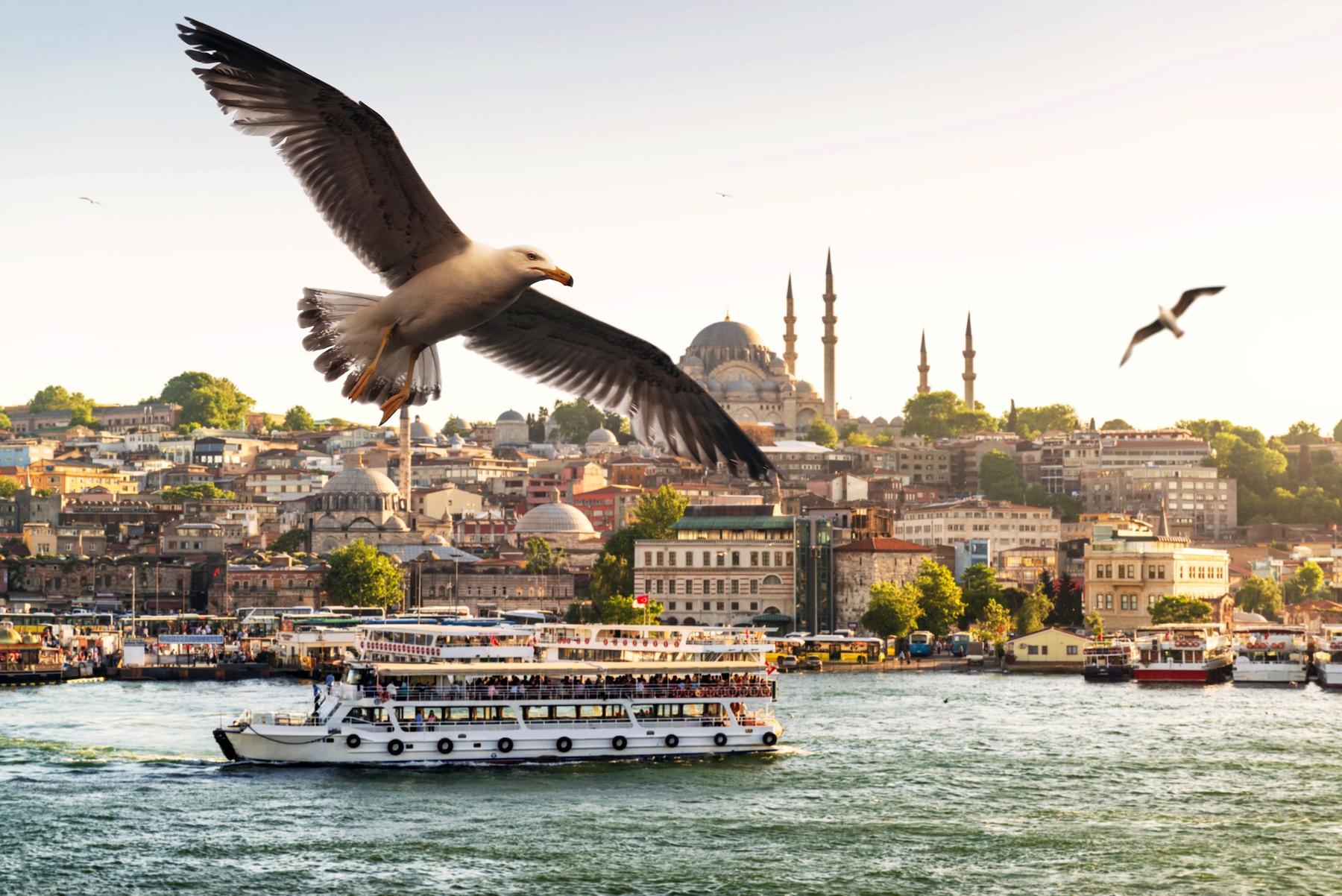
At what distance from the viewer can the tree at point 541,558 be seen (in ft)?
194

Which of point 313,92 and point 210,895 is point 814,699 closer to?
point 210,895

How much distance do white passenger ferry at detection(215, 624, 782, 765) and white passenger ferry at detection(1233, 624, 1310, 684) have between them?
1965 cm

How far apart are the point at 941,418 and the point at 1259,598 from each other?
39.9 metres

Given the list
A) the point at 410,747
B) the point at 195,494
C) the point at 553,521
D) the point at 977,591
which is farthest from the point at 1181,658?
the point at 195,494

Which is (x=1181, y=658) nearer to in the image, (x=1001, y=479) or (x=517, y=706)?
(x=517, y=706)

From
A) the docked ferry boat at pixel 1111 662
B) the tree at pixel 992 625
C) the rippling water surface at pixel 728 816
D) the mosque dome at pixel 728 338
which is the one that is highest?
the mosque dome at pixel 728 338

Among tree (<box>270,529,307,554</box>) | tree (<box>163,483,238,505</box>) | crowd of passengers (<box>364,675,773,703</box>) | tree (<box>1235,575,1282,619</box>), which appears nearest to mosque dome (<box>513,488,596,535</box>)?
tree (<box>270,529,307,554</box>)

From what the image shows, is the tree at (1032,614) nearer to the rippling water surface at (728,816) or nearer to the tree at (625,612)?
the tree at (625,612)

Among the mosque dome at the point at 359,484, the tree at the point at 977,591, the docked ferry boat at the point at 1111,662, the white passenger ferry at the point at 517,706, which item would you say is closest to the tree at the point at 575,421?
the mosque dome at the point at 359,484

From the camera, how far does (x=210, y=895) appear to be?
52.5 ft

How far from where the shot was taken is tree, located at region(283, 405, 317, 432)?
360 ft

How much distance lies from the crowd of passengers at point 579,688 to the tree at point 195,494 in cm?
5170

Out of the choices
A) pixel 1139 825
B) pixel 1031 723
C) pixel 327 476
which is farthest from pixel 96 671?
pixel 327 476

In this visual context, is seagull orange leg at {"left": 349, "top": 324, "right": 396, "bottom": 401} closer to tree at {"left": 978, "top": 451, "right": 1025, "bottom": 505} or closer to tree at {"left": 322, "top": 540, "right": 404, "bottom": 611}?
tree at {"left": 322, "top": 540, "right": 404, "bottom": 611}
